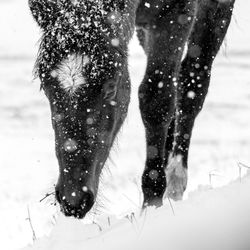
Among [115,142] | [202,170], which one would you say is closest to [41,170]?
[202,170]

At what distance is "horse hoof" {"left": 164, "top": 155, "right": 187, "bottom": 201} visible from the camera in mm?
5438

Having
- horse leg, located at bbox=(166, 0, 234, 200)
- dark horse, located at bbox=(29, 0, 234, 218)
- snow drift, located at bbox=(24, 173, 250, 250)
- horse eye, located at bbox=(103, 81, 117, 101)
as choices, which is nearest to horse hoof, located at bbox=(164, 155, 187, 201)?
horse leg, located at bbox=(166, 0, 234, 200)

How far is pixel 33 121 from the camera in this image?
10125 mm

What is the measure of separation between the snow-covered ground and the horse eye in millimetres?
551

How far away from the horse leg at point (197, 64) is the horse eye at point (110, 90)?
6.93ft

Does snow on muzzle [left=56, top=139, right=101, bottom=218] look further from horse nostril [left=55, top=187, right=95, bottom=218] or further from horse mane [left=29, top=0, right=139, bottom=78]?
horse mane [left=29, top=0, right=139, bottom=78]

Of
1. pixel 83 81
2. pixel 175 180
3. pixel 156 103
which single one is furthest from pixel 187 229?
pixel 175 180

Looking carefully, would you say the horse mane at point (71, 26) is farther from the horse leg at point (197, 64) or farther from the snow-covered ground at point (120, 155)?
the horse leg at point (197, 64)

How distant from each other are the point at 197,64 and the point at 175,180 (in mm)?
1097

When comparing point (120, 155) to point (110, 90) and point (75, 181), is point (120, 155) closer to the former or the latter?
point (110, 90)

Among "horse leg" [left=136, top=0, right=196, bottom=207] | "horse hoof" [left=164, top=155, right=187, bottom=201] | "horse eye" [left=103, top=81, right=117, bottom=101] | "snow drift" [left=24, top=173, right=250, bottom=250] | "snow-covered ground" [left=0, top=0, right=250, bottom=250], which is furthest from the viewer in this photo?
"horse hoof" [left=164, top=155, right=187, bottom=201]

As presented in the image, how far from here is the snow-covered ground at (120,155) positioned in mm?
3908

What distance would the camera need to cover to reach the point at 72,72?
3.38 metres

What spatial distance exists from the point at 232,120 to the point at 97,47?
237 inches
